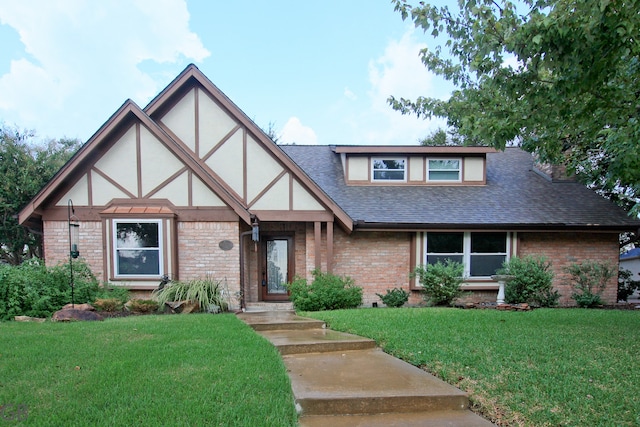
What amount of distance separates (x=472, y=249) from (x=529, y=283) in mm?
1906

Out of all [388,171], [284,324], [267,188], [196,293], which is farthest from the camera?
Result: [388,171]

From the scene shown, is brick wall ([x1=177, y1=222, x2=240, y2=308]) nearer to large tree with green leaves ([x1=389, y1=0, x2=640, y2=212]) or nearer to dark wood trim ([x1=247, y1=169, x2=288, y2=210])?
dark wood trim ([x1=247, y1=169, x2=288, y2=210])

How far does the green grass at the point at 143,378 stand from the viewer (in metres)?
3.08

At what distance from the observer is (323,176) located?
13.0m

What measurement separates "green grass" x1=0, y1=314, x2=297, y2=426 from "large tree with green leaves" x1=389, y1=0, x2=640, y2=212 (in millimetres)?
4350

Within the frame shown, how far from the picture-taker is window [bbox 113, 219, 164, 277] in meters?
9.37

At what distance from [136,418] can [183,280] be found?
22.2 feet

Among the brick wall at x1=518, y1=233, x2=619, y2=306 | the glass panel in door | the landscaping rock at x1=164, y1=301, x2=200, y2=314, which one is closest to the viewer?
the landscaping rock at x1=164, y1=301, x2=200, y2=314

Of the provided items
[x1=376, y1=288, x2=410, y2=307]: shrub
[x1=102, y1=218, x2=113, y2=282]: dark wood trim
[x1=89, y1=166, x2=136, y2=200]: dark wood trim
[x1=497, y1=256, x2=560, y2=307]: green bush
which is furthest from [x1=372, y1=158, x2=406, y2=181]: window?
[x1=102, y1=218, x2=113, y2=282]: dark wood trim

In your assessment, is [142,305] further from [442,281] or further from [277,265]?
[442,281]

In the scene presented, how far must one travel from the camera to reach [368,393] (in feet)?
11.6

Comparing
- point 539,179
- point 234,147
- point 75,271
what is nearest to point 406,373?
point 234,147

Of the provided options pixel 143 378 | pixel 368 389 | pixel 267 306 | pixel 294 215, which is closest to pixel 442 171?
pixel 294 215

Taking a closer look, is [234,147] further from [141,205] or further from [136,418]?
[136,418]
